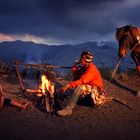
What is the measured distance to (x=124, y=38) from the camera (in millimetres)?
10242

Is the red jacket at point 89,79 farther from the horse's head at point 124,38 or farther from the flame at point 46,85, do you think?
the horse's head at point 124,38

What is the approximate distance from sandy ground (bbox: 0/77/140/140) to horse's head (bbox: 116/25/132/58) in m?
1.48

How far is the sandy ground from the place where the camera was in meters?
7.18

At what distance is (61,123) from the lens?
314 inches

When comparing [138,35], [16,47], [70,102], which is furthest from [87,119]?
[16,47]

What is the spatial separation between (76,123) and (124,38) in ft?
11.2

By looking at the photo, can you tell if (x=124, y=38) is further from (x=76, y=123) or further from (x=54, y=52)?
(x=54, y=52)

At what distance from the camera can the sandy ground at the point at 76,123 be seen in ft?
23.6

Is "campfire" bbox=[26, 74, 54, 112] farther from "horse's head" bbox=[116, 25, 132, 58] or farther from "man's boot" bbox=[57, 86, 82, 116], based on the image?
"horse's head" bbox=[116, 25, 132, 58]

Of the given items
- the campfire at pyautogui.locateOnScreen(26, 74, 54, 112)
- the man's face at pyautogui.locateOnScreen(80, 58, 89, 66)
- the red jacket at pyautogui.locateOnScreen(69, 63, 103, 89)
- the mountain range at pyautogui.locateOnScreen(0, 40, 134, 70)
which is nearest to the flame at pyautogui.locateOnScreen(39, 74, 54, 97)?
the campfire at pyautogui.locateOnScreen(26, 74, 54, 112)

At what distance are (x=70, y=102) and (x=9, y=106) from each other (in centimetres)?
160

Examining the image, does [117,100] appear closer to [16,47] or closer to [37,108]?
[37,108]

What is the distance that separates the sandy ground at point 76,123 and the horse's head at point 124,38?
1481 millimetres

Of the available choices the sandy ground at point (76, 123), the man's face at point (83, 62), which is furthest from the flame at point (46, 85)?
the man's face at point (83, 62)
